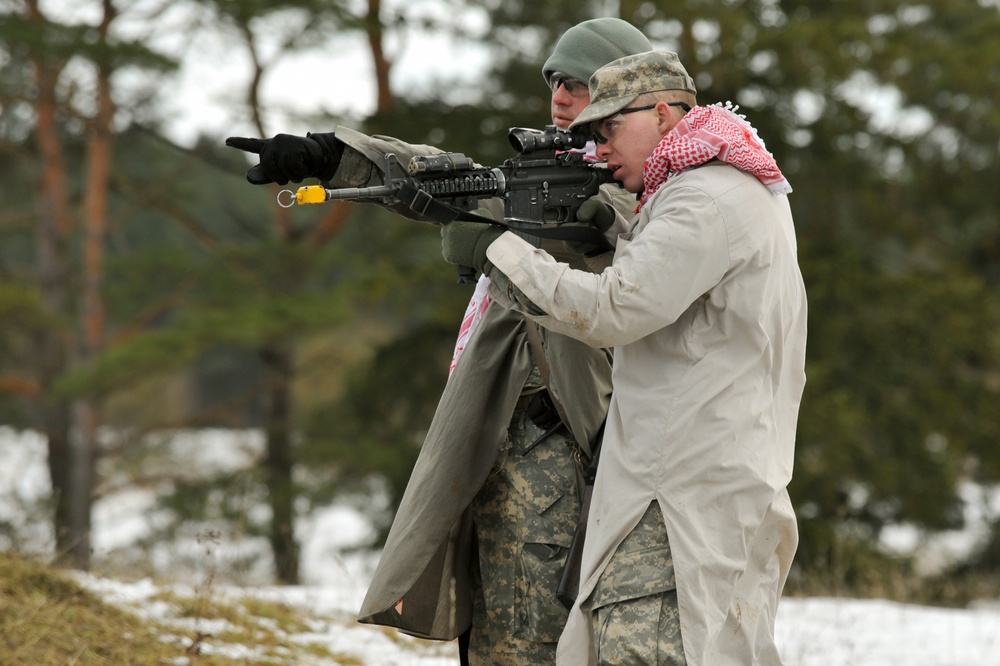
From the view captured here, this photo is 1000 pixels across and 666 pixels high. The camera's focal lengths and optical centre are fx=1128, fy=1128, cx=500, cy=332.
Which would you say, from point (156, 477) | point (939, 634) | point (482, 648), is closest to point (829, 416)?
point (939, 634)

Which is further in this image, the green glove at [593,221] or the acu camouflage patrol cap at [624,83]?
the green glove at [593,221]

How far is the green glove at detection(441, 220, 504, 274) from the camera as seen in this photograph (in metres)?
2.49

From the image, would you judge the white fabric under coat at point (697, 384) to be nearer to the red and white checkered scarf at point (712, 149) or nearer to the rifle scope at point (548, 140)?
the red and white checkered scarf at point (712, 149)

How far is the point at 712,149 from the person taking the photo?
2.41 meters

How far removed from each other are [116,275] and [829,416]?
895 cm

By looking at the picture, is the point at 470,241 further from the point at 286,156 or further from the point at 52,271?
the point at 52,271

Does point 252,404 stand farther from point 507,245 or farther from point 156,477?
point 507,245

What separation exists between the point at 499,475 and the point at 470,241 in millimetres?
674

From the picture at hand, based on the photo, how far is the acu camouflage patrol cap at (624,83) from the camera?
251cm

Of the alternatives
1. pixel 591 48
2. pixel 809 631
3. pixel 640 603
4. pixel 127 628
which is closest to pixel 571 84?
pixel 591 48

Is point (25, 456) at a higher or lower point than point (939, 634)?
higher

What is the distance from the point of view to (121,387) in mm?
11969

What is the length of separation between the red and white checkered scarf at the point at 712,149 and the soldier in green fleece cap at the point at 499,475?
28cm

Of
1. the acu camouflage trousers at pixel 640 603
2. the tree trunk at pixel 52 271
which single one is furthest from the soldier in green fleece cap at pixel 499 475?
the tree trunk at pixel 52 271
